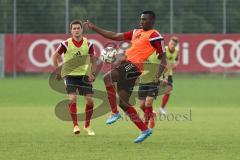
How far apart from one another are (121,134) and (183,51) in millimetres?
23386

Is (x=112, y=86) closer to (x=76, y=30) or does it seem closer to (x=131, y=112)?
(x=76, y=30)

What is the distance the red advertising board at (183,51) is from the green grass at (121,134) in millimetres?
10227

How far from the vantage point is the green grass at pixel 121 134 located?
1124 cm

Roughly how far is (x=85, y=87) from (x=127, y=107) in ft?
6.80

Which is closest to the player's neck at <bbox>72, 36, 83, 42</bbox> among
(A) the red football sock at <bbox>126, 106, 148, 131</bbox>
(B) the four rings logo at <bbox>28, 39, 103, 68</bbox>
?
(A) the red football sock at <bbox>126, 106, 148, 131</bbox>

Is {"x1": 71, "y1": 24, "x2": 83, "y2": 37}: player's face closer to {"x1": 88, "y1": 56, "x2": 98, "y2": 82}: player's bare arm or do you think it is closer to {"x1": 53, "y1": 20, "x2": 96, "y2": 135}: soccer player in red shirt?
{"x1": 53, "y1": 20, "x2": 96, "y2": 135}: soccer player in red shirt

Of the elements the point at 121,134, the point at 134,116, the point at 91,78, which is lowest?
the point at 121,134

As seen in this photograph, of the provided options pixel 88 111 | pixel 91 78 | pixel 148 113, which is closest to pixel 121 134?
pixel 148 113

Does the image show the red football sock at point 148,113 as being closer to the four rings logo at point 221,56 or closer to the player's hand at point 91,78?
the player's hand at point 91,78

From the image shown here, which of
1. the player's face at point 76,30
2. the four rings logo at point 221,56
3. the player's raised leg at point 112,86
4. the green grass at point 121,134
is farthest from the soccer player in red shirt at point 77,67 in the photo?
the four rings logo at point 221,56

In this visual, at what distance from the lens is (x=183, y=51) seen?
124 ft

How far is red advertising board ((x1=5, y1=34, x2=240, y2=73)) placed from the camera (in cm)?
3747

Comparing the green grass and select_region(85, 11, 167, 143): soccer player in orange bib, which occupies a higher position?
select_region(85, 11, 167, 143): soccer player in orange bib

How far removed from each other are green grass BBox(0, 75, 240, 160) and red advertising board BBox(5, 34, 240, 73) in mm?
10227
